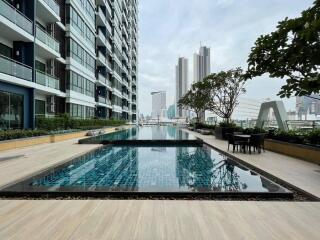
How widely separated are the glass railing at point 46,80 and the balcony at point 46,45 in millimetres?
1850

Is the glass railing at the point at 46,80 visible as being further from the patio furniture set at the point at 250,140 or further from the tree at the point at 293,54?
the tree at the point at 293,54

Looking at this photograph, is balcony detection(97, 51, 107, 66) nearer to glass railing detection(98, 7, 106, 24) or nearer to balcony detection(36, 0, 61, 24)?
glass railing detection(98, 7, 106, 24)

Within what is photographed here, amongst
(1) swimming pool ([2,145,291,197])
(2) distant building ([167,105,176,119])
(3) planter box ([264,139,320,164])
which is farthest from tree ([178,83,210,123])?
(2) distant building ([167,105,176,119])

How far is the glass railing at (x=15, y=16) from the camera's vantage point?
51.5 ft

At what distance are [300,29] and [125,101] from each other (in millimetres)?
58831

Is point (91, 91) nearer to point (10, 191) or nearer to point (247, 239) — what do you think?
point (10, 191)

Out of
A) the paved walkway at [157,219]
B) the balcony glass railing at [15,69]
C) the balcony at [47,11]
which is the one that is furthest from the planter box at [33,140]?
the balcony at [47,11]

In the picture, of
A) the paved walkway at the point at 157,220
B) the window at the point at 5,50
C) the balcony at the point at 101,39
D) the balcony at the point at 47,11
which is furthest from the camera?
the balcony at the point at 101,39

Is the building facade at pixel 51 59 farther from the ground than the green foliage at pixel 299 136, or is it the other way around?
the building facade at pixel 51 59

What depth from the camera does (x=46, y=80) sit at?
2158cm

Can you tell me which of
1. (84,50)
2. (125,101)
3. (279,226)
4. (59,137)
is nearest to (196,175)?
(279,226)

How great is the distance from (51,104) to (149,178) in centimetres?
1891

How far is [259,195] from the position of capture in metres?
6.31

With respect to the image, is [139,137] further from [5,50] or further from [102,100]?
[102,100]
